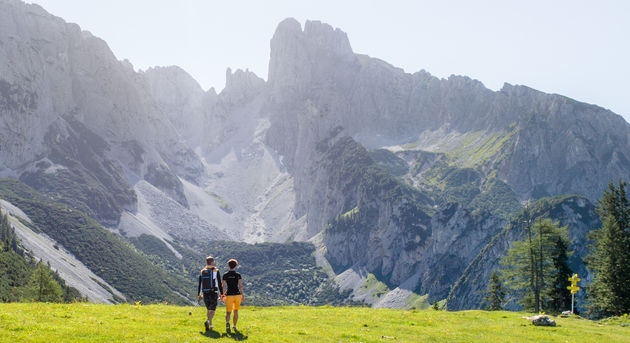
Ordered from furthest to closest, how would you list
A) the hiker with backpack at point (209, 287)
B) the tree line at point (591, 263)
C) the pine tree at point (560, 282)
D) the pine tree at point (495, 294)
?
the pine tree at point (495, 294)
the pine tree at point (560, 282)
the tree line at point (591, 263)
the hiker with backpack at point (209, 287)

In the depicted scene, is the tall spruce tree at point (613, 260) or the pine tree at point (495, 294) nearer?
the tall spruce tree at point (613, 260)

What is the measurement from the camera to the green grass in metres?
26.3

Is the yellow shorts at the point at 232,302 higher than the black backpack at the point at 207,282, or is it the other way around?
the black backpack at the point at 207,282

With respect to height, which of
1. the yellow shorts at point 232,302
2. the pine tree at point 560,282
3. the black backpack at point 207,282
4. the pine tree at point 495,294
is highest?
the black backpack at point 207,282

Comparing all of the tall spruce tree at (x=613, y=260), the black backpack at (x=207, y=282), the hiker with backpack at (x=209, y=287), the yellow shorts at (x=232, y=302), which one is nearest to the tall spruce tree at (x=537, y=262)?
the tall spruce tree at (x=613, y=260)

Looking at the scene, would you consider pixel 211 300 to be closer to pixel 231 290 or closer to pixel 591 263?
pixel 231 290

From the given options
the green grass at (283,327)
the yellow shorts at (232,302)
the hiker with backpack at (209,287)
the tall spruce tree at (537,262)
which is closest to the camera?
the green grass at (283,327)

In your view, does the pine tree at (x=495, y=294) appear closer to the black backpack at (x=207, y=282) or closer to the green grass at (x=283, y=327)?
the green grass at (x=283, y=327)

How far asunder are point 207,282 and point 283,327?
23.2ft

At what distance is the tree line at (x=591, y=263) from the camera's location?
218 feet

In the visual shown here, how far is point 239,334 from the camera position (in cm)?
2942

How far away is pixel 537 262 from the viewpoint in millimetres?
74750

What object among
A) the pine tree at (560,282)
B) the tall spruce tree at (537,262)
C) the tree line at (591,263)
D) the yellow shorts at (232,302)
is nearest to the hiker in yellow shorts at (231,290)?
the yellow shorts at (232,302)

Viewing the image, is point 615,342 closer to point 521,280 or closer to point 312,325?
point 312,325
